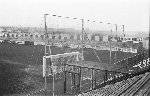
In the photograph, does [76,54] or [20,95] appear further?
[76,54]

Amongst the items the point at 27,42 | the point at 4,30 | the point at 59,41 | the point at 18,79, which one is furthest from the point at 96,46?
the point at 18,79

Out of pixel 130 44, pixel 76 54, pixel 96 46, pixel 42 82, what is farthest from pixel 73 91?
pixel 96 46

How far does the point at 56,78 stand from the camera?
2545 centimetres

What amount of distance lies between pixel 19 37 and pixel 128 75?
80074 mm

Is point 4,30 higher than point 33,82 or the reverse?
higher

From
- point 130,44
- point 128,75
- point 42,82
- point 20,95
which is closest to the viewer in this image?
point 128,75

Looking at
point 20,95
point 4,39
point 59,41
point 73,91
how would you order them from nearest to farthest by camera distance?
point 73,91 → point 20,95 → point 59,41 → point 4,39

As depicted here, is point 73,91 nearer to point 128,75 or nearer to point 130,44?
point 128,75

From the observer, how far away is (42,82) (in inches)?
1075

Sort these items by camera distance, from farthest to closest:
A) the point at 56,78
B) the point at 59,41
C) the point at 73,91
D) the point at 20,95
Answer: the point at 59,41 → the point at 56,78 → the point at 20,95 → the point at 73,91

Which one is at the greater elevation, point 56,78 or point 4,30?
point 4,30

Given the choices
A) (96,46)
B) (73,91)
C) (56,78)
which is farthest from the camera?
(96,46)

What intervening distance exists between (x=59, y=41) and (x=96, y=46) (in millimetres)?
13926

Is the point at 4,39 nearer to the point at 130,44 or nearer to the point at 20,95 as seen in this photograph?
the point at 130,44
